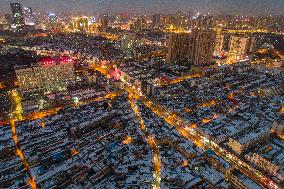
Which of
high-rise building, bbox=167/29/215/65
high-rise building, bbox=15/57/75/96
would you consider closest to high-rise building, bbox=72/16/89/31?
high-rise building, bbox=167/29/215/65

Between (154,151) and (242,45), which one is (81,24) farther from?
(154,151)

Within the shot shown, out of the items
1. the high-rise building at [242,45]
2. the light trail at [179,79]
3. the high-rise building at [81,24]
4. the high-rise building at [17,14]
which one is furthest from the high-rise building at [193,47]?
the high-rise building at [17,14]

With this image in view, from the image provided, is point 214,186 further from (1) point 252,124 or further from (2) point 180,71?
(2) point 180,71

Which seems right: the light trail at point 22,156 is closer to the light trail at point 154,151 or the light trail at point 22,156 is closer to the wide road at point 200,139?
the light trail at point 154,151

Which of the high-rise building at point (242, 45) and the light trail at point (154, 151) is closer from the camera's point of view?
the light trail at point (154, 151)

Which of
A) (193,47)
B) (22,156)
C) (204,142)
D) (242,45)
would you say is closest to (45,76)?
(22,156)

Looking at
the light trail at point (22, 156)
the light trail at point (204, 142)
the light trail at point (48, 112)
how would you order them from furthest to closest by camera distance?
the light trail at point (48, 112) < the light trail at point (204, 142) < the light trail at point (22, 156)
